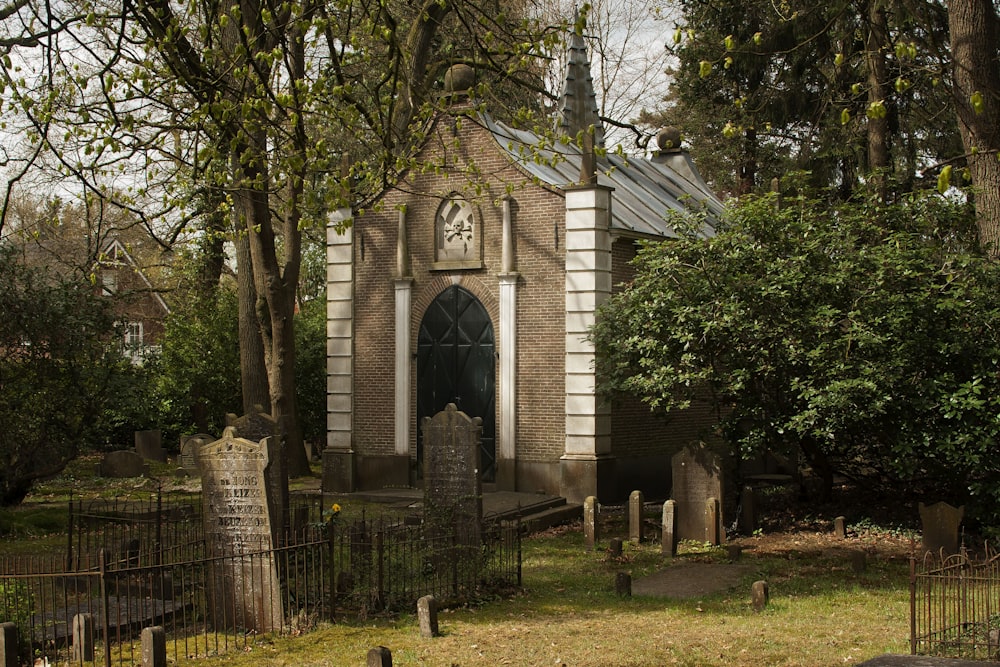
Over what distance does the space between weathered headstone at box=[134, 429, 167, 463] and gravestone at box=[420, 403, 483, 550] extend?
62.7 ft

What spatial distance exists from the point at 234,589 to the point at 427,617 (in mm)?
1929

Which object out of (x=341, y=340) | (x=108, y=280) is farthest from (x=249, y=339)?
(x=108, y=280)

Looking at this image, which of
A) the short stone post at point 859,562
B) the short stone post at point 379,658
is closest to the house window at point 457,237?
the short stone post at point 859,562

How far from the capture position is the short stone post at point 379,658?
8.07 metres

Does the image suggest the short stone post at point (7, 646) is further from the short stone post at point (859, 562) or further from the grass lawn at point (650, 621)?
the short stone post at point (859, 562)

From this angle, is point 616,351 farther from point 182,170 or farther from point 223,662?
point 223,662

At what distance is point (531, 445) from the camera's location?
20156 mm

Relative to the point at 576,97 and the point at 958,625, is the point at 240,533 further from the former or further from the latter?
the point at 576,97

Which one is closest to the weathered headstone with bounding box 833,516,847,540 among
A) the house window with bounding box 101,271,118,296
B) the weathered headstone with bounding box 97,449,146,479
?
the house window with bounding box 101,271,118,296

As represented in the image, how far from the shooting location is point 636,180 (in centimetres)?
2572

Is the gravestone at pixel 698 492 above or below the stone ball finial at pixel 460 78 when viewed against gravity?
below

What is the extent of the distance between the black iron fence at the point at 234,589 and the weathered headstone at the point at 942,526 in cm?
556

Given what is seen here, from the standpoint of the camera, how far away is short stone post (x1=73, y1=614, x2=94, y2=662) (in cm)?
914

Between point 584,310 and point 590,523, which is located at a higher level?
point 584,310
